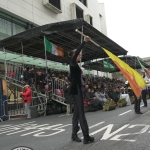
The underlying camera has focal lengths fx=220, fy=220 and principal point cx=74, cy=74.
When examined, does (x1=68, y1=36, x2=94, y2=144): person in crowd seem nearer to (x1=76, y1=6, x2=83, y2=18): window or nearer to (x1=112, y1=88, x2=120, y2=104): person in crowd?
(x1=112, y1=88, x2=120, y2=104): person in crowd

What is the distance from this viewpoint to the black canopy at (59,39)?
1155cm

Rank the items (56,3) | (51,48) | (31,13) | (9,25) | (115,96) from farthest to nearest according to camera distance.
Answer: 1. (56,3)
2. (31,13)
3. (9,25)
4. (115,96)
5. (51,48)

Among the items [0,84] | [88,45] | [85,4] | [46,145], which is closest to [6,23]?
[88,45]

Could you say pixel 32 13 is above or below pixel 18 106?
above

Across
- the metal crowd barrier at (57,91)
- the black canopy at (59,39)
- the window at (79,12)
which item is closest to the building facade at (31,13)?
the window at (79,12)

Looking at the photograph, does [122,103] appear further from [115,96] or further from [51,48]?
[51,48]

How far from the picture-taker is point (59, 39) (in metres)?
14.2

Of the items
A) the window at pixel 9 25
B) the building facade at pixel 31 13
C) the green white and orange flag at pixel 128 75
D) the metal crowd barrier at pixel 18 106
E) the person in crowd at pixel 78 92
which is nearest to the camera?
the person in crowd at pixel 78 92

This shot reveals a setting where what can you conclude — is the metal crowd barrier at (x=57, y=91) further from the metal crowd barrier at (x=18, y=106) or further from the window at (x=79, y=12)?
the window at (x=79, y=12)

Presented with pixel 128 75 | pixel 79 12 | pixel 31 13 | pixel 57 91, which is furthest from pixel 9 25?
pixel 128 75

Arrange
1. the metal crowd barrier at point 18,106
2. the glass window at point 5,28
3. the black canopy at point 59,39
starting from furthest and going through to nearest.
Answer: the glass window at point 5,28
the metal crowd barrier at point 18,106
the black canopy at point 59,39

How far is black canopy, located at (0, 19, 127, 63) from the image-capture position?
11.5 m

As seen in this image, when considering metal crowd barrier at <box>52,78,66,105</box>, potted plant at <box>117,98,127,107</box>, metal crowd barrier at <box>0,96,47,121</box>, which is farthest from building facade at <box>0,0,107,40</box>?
potted plant at <box>117,98,127,107</box>

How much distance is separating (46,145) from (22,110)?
8094mm
